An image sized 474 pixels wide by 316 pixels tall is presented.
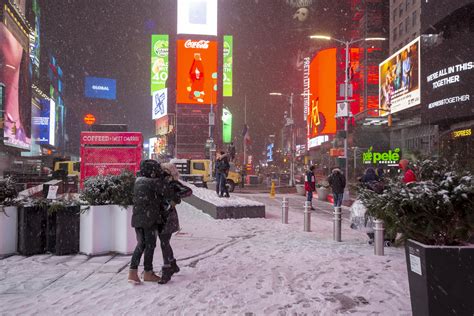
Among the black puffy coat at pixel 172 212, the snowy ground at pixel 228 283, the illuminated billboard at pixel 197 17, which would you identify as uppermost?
the illuminated billboard at pixel 197 17

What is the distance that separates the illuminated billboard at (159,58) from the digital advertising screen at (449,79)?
364 feet

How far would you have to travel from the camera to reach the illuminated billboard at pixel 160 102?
454 feet

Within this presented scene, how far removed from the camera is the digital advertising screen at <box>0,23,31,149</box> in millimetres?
61250

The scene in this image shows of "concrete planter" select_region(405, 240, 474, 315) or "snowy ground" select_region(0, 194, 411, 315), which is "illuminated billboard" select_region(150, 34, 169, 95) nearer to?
"snowy ground" select_region(0, 194, 411, 315)

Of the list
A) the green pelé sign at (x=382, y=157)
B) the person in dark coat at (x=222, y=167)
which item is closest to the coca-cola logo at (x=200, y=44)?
the green pelé sign at (x=382, y=157)

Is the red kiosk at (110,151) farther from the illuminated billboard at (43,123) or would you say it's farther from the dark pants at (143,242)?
the illuminated billboard at (43,123)

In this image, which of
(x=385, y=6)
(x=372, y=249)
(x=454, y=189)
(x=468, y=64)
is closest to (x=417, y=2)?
(x=385, y=6)

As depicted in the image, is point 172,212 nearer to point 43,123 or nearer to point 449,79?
point 449,79

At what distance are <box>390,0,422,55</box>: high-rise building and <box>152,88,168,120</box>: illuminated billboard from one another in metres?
76.2

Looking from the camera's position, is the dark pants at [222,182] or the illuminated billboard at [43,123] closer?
the dark pants at [222,182]

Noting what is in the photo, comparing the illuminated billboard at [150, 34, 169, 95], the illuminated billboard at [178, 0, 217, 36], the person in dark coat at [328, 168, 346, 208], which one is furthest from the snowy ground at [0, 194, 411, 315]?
the illuminated billboard at [150, 34, 169, 95]

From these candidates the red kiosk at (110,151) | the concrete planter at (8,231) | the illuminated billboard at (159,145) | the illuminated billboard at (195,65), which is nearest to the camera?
the concrete planter at (8,231)

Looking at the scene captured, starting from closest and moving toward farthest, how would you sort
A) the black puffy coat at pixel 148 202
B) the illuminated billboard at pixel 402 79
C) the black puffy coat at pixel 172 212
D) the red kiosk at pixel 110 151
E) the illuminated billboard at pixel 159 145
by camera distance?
1. the black puffy coat at pixel 148 202
2. the black puffy coat at pixel 172 212
3. the red kiosk at pixel 110 151
4. the illuminated billboard at pixel 402 79
5. the illuminated billboard at pixel 159 145

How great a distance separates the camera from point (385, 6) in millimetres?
84875
